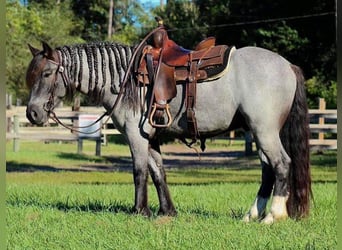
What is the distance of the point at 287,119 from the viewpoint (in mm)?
6055

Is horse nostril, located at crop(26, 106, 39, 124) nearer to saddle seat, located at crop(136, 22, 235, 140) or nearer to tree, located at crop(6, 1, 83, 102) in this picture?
saddle seat, located at crop(136, 22, 235, 140)

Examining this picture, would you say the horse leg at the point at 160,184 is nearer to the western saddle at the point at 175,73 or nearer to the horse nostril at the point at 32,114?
the western saddle at the point at 175,73


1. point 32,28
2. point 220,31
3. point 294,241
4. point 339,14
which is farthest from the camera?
point 32,28

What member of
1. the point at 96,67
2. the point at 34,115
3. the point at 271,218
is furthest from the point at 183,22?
the point at 271,218

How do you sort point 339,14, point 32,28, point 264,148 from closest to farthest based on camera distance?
1. point 339,14
2. point 264,148
3. point 32,28

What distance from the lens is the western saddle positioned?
5843mm

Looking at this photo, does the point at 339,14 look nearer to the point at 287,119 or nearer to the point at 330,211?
the point at 287,119

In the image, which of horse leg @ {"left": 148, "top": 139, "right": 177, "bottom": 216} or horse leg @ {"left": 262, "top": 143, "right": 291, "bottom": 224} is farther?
horse leg @ {"left": 148, "top": 139, "right": 177, "bottom": 216}

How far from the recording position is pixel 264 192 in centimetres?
613

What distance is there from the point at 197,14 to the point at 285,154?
25.4 meters

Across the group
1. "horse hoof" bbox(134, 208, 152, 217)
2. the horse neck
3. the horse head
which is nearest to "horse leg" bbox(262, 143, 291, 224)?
"horse hoof" bbox(134, 208, 152, 217)

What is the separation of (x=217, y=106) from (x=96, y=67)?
1.35 meters

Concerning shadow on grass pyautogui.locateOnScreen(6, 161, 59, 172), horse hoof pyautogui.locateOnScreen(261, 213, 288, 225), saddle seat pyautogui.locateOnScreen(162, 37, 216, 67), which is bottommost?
shadow on grass pyautogui.locateOnScreen(6, 161, 59, 172)

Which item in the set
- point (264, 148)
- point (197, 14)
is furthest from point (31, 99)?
point (197, 14)
